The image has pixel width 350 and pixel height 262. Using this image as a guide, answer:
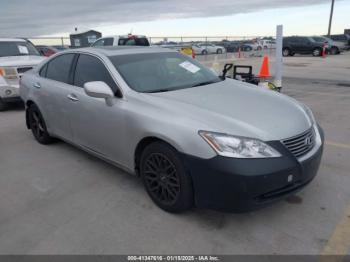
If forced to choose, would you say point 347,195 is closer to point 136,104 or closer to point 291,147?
point 291,147

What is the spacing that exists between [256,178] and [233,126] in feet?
1.55

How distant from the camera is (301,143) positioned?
2881mm

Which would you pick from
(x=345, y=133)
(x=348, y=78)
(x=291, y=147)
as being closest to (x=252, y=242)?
(x=291, y=147)

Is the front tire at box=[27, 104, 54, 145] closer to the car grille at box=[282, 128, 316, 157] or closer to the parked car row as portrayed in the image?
the car grille at box=[282, 128, 316, 157]

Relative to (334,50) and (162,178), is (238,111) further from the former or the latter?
(334,50)

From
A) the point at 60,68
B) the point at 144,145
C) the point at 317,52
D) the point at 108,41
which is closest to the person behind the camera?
the point at 144,145

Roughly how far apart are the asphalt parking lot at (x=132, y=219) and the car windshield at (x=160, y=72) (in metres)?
1.20

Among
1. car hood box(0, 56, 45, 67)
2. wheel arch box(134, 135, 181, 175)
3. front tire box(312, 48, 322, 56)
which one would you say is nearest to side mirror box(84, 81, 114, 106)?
wheel arch box(134, 135, 181, 175)

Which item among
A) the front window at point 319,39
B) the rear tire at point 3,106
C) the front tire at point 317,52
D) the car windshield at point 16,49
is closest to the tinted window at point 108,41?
the car windshield at point 16,49

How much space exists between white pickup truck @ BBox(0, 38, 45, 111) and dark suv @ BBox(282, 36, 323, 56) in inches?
911

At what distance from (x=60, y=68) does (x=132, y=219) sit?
2611 mm

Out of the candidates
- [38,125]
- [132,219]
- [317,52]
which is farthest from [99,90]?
[317,52]

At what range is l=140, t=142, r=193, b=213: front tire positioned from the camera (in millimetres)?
2822

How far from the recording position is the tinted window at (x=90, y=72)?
361cm
